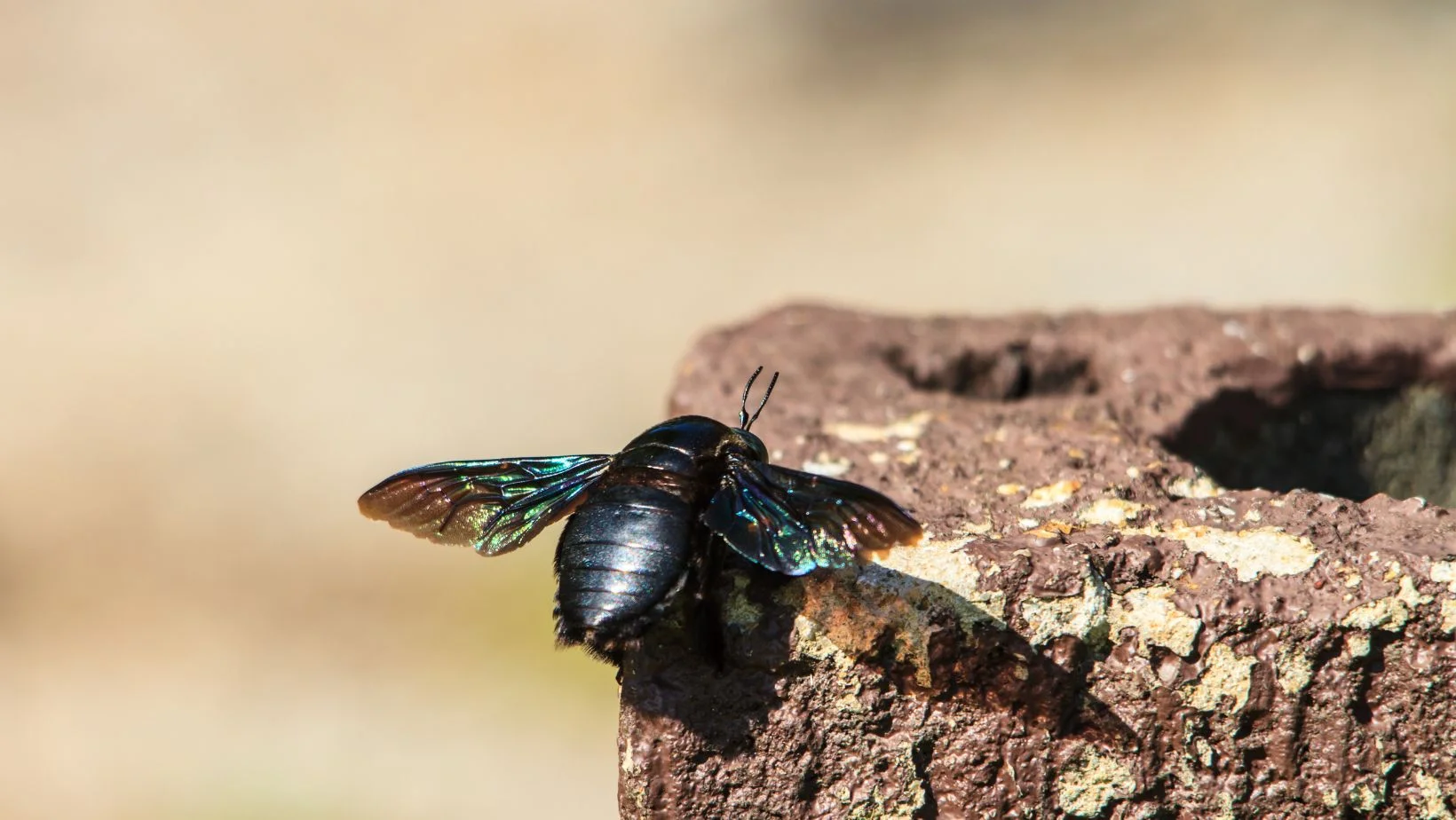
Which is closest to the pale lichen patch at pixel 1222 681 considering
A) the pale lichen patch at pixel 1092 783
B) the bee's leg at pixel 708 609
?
the pale lichen patch at pixel 1092 783

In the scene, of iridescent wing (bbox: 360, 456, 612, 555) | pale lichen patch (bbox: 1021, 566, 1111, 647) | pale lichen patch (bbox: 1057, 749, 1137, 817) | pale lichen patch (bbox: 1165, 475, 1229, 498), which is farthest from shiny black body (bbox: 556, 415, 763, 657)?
pale lichen patch (bbox: 1165, 475, 1229, 498)

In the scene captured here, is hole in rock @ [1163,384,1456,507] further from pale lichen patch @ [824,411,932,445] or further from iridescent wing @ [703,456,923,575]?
iridescent wing @ [703,456,923,575]

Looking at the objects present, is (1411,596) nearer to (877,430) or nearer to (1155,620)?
(1155,620)

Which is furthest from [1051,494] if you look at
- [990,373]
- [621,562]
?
[990,373]

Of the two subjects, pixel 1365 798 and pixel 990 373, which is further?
pixel 990 373

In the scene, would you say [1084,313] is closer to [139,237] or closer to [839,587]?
[839,587]

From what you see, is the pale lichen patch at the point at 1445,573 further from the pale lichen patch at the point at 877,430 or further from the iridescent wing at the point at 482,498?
the iridescent wing at the point at 482,498
